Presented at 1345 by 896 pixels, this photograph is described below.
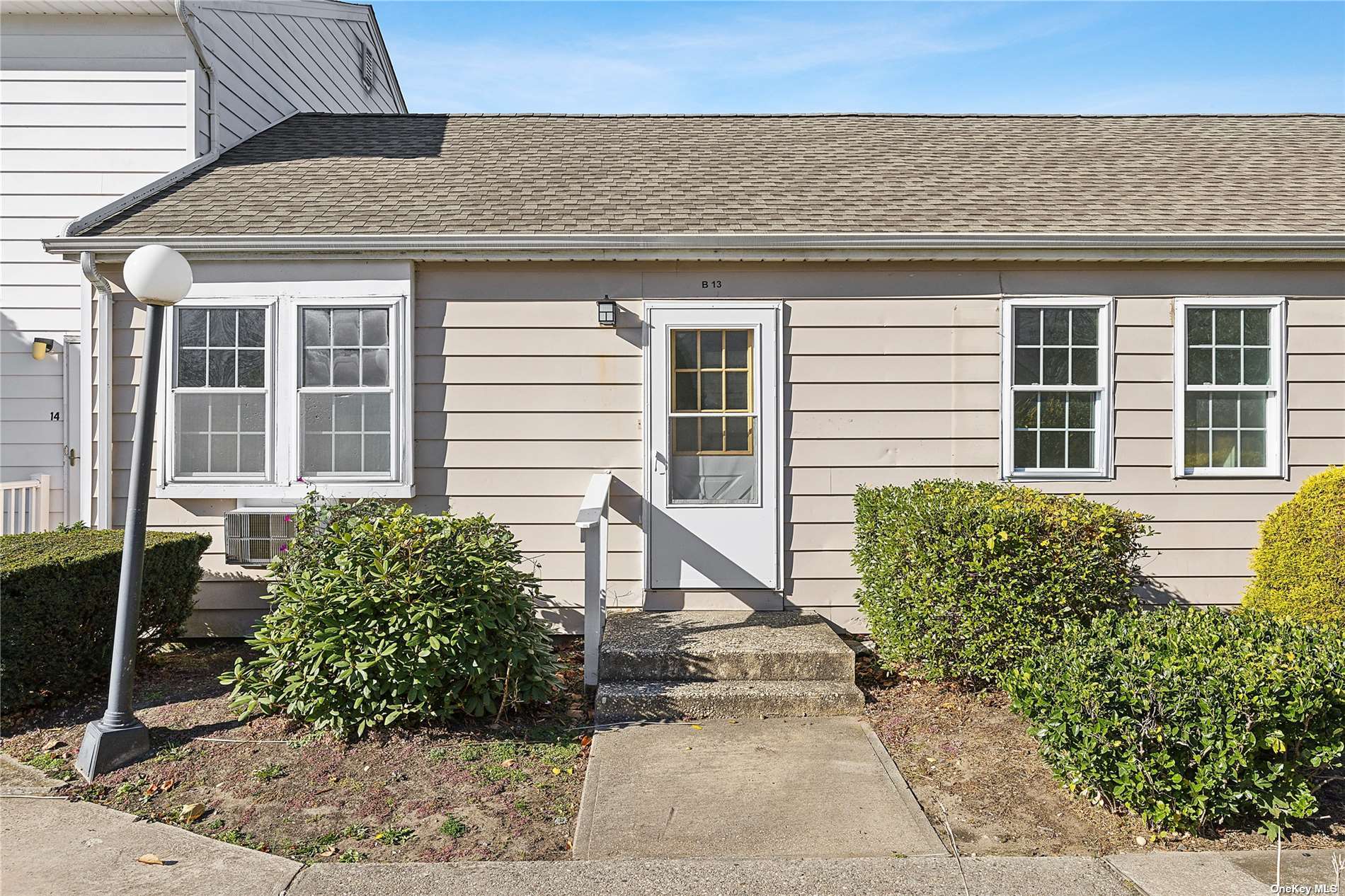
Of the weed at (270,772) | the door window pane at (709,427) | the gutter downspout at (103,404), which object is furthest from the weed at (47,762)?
the door window pane at (709,427)

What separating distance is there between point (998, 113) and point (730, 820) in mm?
7982

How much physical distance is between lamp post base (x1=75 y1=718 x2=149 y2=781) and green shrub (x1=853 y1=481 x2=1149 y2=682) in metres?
3.95

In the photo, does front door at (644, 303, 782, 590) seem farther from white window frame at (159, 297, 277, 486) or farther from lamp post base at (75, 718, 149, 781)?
lamp post base at (75, 718, 149, 781)

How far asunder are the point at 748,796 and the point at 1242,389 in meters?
4.91

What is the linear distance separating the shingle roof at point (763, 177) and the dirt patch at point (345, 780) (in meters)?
3.34

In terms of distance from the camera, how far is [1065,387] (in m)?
5.91

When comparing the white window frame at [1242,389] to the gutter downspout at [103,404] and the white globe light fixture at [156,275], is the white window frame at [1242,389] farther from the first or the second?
the gutter downspout at [103,404]

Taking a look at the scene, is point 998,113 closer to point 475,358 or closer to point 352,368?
point 475,358

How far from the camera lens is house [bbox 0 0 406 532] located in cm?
692

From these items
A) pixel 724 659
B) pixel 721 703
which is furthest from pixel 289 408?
pixel 721 703

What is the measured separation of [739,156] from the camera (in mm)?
7418

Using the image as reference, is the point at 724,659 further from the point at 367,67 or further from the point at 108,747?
the point at 367,67

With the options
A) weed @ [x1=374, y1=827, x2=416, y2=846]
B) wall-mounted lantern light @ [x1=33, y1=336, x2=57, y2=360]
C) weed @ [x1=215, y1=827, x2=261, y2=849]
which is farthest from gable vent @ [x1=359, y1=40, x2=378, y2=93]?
weed @ [x1=374, y1=827, x2=416, y2=846]

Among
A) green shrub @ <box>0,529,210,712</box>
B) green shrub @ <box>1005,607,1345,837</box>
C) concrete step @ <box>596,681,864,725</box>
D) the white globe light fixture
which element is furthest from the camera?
concrete step @ <box>596,681,864,725</box>
